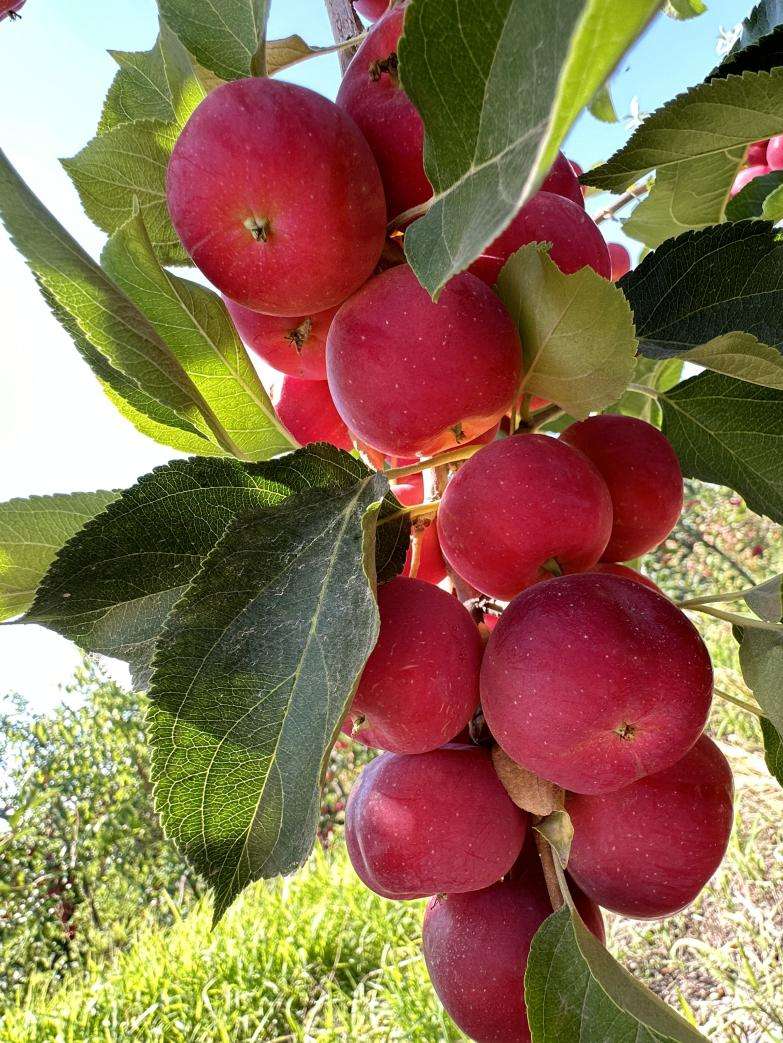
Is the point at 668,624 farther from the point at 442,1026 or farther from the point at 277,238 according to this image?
the point at 442,1026

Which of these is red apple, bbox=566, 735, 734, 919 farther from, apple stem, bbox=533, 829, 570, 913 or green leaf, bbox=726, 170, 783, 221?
green leaf, bbox=726, 170, 783, 221

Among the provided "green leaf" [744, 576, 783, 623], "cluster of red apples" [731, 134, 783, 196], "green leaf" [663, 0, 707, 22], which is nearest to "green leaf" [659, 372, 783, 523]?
"green leaf" [744, 576, 783, 623]

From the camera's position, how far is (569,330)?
442 millimetres

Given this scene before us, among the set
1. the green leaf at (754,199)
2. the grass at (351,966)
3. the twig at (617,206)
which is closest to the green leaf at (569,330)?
the green leaf at (754,199)

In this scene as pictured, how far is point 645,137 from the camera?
1.70ft

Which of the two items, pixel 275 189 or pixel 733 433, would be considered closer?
pixel 275 189

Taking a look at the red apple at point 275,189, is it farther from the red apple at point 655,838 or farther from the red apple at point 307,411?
the red apple at point 655,838

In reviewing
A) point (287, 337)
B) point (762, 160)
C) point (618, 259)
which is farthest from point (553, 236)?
point (762, 160)

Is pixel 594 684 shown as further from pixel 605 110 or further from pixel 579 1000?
pixel 605 110

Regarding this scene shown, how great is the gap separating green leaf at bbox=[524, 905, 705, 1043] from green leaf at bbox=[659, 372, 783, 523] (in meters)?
0.32

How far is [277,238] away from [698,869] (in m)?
0.45

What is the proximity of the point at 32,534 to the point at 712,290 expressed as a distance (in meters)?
0.50

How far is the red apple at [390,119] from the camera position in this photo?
1.50 ft

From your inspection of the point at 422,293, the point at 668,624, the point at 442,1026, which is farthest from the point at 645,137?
the point at 442,1026
